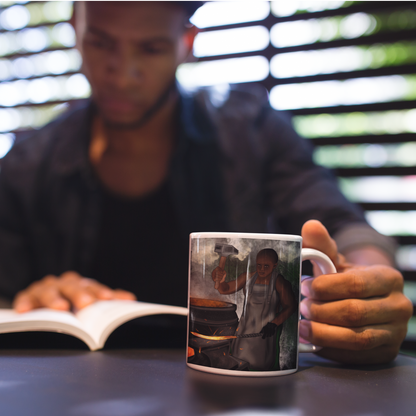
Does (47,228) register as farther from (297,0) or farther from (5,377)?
(297,0)

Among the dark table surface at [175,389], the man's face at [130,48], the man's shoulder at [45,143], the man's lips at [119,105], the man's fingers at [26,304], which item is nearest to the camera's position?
the dark table surface at [175,389]

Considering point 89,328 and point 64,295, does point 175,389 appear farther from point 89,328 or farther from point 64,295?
point 64,295

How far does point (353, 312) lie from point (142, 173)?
104 cm

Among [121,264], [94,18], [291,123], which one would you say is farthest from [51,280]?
[291,123]

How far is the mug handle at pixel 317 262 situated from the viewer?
43 centimetres

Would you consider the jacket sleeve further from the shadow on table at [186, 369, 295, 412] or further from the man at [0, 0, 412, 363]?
the shadow on table at [186, 369, 295, 412]

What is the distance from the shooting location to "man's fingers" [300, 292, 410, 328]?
438mm

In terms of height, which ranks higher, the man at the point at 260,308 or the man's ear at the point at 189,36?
the man's ear at the point at 189,36

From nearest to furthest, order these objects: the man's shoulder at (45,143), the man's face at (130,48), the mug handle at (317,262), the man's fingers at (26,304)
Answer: the mug handle at (317,262) → the man's fingers at (26,304) → the man's face at (130,48) → the man's shoulder at (45,143)

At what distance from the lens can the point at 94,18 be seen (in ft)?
3.73

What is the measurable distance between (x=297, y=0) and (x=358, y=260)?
1173 millimetres

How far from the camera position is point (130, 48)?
1137 millimetres

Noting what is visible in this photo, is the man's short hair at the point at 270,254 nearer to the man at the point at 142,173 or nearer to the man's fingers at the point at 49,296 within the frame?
the man's fingers at the point at 49,296

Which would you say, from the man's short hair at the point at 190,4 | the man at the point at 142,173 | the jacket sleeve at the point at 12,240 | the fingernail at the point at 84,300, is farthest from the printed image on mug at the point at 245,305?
the man's short hair at the point at 190,4
